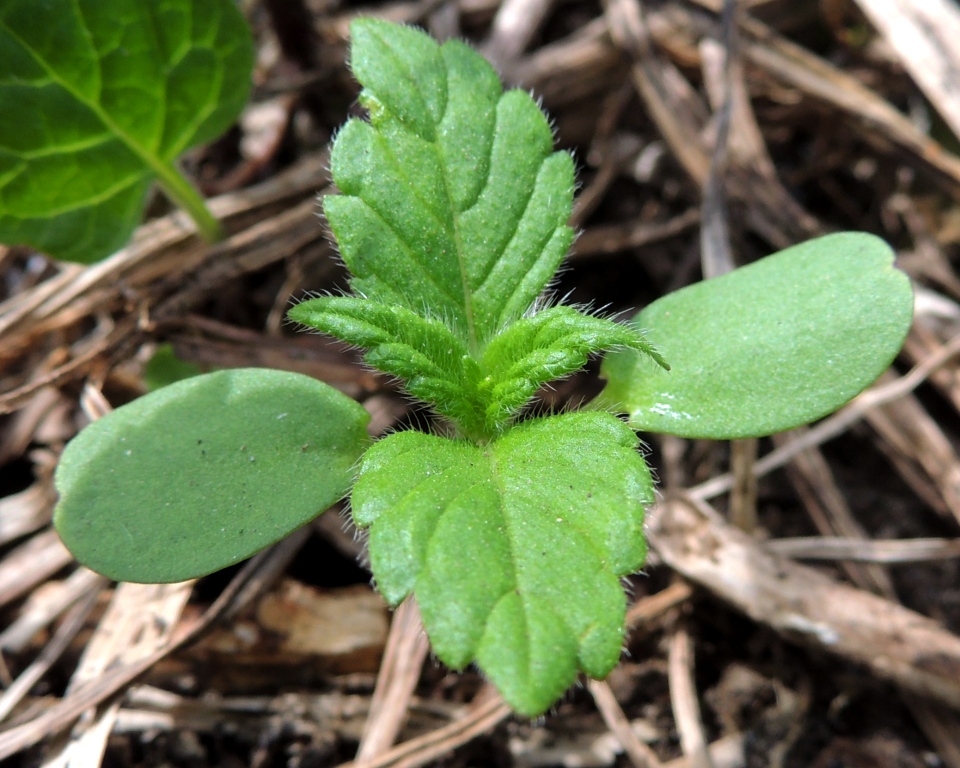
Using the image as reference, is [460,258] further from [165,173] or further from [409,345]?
[165,173]

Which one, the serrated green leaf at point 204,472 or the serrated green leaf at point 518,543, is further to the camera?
the serrated green leaf at point 204,472

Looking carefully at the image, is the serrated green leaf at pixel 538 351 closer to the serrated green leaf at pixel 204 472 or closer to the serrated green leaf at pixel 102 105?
the serrated green leaf at pixel 204 472

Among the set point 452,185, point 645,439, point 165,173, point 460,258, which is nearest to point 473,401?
point 460,258

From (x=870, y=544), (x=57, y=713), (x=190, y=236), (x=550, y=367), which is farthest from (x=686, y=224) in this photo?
(x=57, y=713)

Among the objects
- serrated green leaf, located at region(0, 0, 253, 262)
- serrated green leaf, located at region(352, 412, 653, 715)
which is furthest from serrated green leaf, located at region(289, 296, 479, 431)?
serrated green leaf, located at region(0, 0, 253, 262)

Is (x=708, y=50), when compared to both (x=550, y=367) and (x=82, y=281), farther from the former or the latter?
(x=82, y=281)

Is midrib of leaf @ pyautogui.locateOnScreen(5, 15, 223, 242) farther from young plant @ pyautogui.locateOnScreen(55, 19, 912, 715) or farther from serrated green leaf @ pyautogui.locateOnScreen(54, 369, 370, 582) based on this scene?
serrated green leaf @ pyautogui.locateOnScreen(54, 369, 370, 582)

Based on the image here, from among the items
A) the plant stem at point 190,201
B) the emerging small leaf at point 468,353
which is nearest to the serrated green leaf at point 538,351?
the emerging small leaf at point 468,353
